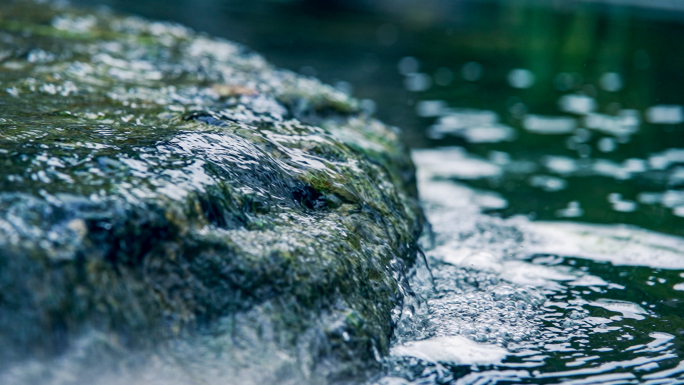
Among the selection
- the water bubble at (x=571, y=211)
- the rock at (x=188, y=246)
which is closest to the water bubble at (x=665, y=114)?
the water bubble at (x=571, y=211)

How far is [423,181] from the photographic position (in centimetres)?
625

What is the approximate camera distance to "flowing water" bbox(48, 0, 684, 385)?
10.5 feet

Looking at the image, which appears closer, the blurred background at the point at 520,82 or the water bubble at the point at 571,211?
the water bubble at the point at 571,211

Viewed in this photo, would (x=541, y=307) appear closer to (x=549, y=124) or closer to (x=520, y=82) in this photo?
(x=549, y=124)

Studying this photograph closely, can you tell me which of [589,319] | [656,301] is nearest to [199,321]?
[589,319]

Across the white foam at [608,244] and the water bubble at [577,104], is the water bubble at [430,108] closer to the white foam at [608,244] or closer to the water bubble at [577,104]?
the water bubble at [577,104]

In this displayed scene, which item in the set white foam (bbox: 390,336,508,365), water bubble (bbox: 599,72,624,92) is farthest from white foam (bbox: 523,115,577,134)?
white foam (bbox: 390,336,508,365)

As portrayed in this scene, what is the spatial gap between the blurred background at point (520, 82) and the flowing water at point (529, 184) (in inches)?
1.5

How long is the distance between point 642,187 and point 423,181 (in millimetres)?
2109

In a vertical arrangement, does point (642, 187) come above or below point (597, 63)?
below

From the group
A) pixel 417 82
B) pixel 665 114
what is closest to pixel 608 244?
pixel 665 114

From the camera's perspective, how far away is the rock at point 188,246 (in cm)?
242

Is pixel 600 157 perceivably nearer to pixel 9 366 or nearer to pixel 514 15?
pixel 9 366

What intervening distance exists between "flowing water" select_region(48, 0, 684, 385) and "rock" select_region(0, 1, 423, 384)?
0.41 m
